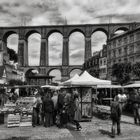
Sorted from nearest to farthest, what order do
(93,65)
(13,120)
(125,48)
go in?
(13,120), (125,48), (93,65)

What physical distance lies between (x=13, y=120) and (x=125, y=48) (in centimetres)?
4458

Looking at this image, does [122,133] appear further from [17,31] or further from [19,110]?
[17,31]

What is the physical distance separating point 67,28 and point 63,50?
26.7ft

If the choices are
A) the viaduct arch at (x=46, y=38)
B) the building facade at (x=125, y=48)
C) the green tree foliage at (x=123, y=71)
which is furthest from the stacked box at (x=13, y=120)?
the viaduct arch at (x=46, y=38)

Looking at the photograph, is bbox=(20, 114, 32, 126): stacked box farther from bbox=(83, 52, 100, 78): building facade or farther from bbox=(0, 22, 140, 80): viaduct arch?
bbox=(0, 22, 140, 80): viaduct arch

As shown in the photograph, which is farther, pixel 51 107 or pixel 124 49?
pixel 124 49

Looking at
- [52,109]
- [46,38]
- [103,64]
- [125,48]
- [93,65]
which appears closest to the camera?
[52,109]

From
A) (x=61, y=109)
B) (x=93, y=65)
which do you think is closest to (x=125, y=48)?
(x=93, y=65)

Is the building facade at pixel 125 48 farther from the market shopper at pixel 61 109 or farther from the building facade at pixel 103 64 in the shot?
the market shopper at pixel 61 109

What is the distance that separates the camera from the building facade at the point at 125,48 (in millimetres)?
49588

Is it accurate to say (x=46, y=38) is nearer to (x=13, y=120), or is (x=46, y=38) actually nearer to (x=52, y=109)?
(x=52, y=109)

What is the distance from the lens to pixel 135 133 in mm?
9867

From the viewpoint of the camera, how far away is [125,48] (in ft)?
174

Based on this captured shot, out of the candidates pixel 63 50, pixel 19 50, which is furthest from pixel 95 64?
pixel 19 50
